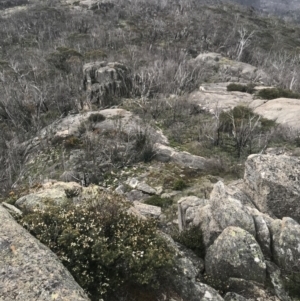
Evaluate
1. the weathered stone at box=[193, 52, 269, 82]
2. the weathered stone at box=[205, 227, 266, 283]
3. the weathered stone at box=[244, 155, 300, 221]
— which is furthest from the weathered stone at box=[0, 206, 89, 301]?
the weathered stone at box=[193, 52, 269, 82]

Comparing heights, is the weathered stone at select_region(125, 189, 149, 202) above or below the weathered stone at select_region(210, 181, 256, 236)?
below

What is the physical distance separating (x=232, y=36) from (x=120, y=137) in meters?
38.4

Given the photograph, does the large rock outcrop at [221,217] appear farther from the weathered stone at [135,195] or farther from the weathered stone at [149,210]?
the weathered stone at [135,195]

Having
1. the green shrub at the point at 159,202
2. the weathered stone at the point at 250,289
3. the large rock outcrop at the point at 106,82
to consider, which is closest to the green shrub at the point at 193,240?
the weathered stone at the point at 250,289

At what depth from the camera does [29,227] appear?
5.37 metres

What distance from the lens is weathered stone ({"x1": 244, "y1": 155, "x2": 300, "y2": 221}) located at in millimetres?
7777

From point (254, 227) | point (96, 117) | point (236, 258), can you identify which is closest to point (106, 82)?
point (96, 117)

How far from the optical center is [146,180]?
1293 cm

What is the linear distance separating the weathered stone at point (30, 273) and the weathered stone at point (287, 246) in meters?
3.98

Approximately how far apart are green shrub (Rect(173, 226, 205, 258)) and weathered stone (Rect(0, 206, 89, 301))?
309 centimetres

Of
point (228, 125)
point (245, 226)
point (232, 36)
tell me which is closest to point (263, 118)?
point (228, 125)

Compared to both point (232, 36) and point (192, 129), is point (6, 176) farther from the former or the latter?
point (232, 36)

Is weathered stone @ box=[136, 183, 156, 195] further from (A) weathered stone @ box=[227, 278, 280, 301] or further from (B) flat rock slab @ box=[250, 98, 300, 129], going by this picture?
(B) flat rock slab @ box=[250, 98, 300, 129]

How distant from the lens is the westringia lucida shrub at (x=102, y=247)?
16.2 feet
